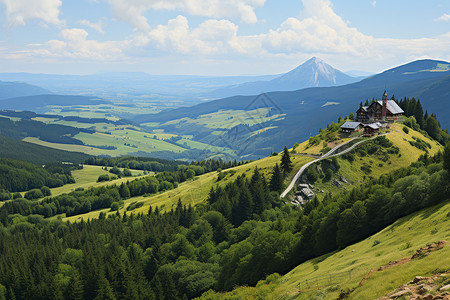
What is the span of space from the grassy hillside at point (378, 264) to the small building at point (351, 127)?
9352 cm

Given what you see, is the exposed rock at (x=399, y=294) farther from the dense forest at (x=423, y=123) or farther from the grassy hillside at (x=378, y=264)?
the dense forest at (x=423, y=123)

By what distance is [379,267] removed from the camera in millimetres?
39281

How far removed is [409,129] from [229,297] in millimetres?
134409

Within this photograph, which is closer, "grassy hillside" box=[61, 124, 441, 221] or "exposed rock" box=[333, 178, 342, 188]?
"exposed rock" box=[333, 178, 342, 188]

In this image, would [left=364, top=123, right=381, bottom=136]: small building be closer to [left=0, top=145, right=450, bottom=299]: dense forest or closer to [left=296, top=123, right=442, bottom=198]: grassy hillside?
[left=296, top=123, right=442, bottom=198]: grassy hillside

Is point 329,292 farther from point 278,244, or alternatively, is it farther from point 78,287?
point 78,287

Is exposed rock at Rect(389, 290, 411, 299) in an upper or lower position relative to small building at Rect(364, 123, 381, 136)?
lower

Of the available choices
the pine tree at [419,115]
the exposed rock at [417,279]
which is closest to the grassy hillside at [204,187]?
the pine tree at [419,115]

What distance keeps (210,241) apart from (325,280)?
66.2 m

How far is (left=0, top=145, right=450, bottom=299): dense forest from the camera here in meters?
66.3

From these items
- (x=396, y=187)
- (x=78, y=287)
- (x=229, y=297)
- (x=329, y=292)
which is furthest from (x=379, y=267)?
(x=78, y=287)

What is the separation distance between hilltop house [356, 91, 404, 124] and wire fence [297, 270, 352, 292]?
126926mm

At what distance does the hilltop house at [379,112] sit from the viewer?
156500 mm

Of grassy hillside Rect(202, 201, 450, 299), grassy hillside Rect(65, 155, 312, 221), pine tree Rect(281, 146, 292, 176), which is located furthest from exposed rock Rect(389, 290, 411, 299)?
pine tree Rect(281, 146, 292, 176)
